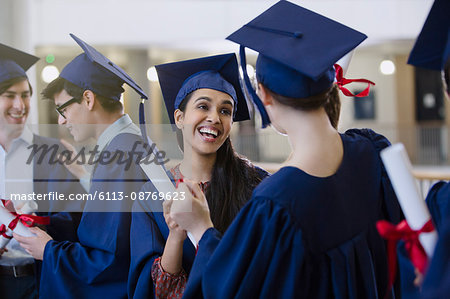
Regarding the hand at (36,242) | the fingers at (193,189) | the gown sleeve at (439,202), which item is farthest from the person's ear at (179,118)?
the gown sleeve at (439,202)

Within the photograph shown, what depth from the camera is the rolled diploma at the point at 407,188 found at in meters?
1.01

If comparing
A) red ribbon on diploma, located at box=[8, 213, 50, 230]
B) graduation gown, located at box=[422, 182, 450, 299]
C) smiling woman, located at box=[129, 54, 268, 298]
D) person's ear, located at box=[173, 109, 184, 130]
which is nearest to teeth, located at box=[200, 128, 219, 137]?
smiling woman, located at box=[129, 54, 268, 298]

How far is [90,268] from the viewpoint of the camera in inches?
76.5

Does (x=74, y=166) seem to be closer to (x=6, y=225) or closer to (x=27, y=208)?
(x=27, y=208)

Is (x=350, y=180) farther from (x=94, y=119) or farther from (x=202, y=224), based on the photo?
(x=94, y=119)

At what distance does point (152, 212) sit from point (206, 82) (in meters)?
0.64

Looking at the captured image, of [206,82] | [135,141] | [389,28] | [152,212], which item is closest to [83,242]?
[152,212]

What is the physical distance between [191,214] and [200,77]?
77 centimetres

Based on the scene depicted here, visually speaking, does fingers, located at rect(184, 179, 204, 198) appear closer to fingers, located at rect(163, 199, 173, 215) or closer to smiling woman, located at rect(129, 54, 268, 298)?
fingers, located at rect(163, 199, 173, 215)

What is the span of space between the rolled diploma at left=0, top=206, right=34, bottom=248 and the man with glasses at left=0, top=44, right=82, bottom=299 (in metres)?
0.12

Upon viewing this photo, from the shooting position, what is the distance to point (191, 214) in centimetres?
152

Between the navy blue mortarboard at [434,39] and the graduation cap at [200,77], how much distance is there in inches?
32.5

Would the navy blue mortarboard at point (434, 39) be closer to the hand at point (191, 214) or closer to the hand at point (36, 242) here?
the hand at point (191, 214)

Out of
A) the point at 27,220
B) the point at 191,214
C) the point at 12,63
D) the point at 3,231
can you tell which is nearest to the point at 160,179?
the point at 191,214
